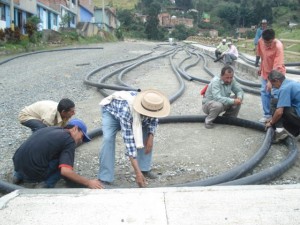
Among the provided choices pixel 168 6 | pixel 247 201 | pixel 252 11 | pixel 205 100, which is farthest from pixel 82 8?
pixel 168 6

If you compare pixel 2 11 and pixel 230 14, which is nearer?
pixel 2 11

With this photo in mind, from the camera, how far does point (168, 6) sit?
102m

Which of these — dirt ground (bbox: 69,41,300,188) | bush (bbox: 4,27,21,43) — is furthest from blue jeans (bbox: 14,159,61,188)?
bush (bbox: 4,27,21,43)

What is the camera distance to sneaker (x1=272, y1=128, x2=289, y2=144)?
18.0 feet

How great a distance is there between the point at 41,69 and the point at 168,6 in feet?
305

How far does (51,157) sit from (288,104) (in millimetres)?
3228

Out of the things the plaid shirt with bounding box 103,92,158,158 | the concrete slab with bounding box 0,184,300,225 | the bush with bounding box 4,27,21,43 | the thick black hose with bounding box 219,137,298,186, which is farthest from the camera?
the bush with bounding box 4,27,21,43

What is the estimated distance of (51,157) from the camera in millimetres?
3742

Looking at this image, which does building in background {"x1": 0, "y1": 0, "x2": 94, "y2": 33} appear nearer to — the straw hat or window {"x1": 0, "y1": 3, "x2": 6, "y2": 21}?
window {"x1": 0, "y1": 3, "x2": 6, "y2": 21}

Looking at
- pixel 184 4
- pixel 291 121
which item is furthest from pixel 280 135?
pixel 184 4

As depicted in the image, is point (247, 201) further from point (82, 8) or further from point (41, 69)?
point (82, 8)

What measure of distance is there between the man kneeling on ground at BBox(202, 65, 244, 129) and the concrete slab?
271 cm

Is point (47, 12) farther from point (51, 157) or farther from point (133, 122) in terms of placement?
point (133, 122)

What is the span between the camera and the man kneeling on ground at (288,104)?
16.8 ft
